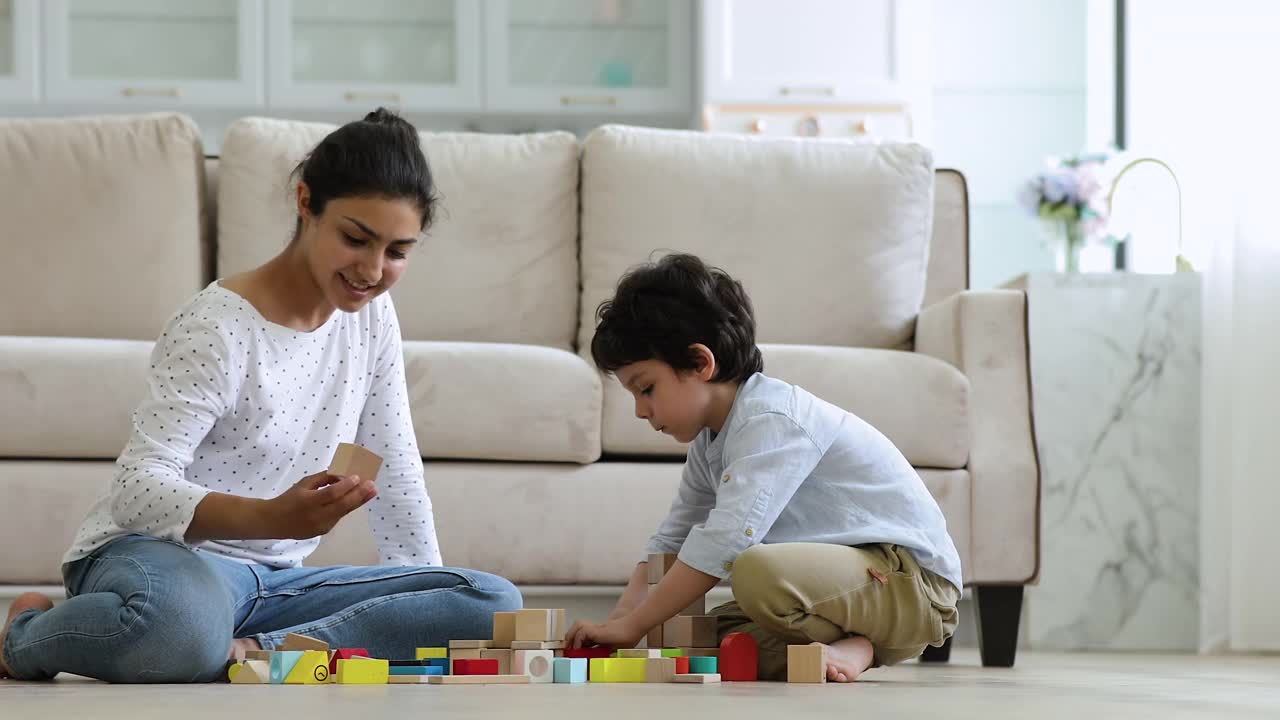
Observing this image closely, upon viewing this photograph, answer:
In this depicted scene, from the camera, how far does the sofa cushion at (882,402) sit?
216 centimetres

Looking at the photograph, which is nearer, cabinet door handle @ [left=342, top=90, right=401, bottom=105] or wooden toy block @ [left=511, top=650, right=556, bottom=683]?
wooden toy block @ [left=511, top=650, right=556, bottom=683]

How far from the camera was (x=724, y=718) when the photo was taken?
2.68 feet

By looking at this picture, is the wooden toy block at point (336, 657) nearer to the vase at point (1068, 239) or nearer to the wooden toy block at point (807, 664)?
the wooden toy block at point (807, 664)

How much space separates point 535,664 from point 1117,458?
175cm

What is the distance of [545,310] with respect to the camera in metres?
2.61

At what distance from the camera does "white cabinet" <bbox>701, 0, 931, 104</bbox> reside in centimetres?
452

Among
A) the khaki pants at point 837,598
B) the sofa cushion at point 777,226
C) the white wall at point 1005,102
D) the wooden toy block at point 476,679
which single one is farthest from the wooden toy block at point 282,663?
the white wall at point 1005,102

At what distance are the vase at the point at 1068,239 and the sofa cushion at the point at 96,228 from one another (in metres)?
1.99

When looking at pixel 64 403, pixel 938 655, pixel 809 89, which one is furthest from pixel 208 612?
pixel 809 89

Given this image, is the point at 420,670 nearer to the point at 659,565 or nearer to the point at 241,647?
the point at 241,647

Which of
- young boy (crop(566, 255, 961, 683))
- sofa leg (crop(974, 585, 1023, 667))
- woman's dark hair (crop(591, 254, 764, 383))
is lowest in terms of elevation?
sofa leg (crop(974, 585, 1023, 667))

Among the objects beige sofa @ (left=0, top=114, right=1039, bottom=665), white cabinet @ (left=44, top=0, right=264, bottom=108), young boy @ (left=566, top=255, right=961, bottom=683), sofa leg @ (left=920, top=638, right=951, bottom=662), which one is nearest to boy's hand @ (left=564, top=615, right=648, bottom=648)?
young boy @ (left=566, top=255, right=961, bottom=683)

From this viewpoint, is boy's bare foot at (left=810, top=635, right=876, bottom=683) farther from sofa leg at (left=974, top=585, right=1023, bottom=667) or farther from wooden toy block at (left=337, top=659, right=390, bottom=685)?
sofa leg at (left=974, top=585, right=1023, bottom=667)

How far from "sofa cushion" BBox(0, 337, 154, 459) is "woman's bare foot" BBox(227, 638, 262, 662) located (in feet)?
2.22
